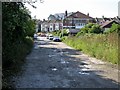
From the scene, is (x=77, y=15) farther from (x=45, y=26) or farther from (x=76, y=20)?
(x=45, y=26)

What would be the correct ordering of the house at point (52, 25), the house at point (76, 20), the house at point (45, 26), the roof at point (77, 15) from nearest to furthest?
the house at point (76, 20) → the roof at point (77, 15) → the house at point (52, 25) → the house at point (45, 26)

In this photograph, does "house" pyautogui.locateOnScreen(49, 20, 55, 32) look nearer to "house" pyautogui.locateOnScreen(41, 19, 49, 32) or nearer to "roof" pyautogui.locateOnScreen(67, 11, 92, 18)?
"house" pyautogui.locateOnScreen(41, 19, 49, 32)

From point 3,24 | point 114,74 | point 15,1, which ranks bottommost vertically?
point 114,74

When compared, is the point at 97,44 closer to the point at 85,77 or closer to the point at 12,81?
the point at 85,77

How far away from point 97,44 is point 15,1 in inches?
562

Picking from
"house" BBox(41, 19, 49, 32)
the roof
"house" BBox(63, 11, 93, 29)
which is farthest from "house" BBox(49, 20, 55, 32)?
the roof

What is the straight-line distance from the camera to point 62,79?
14.2 meters

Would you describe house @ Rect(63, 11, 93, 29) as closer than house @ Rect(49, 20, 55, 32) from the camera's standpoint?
Yes

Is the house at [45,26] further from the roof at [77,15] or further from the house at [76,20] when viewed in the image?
the roof at [77,15]

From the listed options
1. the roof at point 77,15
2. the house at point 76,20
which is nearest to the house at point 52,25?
the house at point 76,20

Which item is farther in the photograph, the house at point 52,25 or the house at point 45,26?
the house at point 45,26

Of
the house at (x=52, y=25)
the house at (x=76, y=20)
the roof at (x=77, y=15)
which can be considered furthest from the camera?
the house at (x=52, y=25)

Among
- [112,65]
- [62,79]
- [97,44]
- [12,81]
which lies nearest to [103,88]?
[62,79]

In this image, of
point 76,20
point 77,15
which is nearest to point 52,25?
point 77,15
